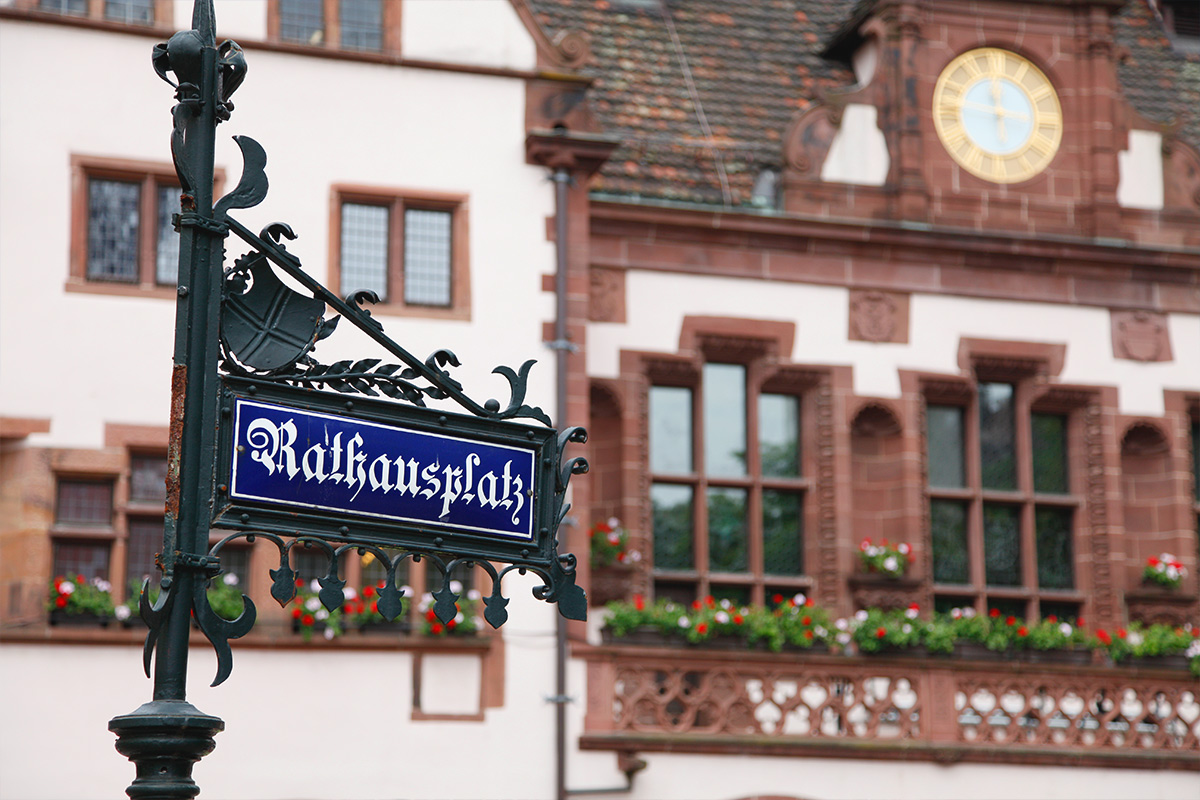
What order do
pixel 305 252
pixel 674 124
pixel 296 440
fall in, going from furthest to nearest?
pixel 674 124, pixel 305 252, pixel 296 440

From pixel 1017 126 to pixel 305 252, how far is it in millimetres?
6412

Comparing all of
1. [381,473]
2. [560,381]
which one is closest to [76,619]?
[560,381]

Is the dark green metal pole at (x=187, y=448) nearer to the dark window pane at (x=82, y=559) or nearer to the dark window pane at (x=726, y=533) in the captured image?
the dark window pane at (x=82, y=559)

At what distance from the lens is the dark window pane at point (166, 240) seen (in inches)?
531

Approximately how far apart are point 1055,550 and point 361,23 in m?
7.02

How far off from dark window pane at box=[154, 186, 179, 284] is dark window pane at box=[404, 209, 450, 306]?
1654 millimetres

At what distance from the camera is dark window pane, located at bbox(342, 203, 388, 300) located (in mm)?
13875

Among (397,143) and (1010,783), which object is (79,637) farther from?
(1010,783)

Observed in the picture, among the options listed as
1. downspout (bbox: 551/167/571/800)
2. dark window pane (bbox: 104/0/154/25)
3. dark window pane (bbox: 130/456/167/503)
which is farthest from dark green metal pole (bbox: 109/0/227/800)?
dark window pane (bbox: 104/0/154/25)

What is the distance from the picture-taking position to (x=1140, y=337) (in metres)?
16.0

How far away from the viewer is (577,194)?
14.3 metres

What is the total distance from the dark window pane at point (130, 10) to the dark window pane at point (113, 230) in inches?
47.1

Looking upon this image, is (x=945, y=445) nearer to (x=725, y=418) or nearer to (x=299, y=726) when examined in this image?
(x=725, y=418)

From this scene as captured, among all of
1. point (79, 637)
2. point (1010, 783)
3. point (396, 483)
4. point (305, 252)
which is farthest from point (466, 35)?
point (396, 483)
